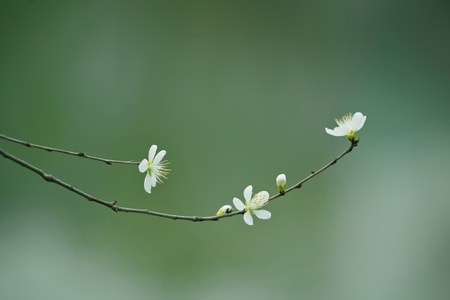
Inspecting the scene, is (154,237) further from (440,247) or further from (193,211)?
(440,247)

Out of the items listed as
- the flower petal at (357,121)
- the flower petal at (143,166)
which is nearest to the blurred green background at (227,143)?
the flower petal at (143,166)

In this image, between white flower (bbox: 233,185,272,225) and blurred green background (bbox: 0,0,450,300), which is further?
blurred green background (bbox: 0,0,450,300)

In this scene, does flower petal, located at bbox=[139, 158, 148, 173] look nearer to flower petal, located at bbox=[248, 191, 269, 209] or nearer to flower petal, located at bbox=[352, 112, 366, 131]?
flower petal, located at bbox=[248, 191, 269, 209]

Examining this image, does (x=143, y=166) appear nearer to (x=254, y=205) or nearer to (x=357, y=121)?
(x=254, y=205)

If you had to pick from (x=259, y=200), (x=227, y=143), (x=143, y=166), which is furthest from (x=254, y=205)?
(x=227, y=143)

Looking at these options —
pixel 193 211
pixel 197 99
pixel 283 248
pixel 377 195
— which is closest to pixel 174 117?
pixel 197 99

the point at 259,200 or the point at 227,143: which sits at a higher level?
the point at 227,143

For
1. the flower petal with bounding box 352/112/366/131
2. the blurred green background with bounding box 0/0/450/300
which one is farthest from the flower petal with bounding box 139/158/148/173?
the blurred green background with bounding box 0/0/450/300

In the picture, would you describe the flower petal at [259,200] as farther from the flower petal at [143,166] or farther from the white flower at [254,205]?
the flower petal at [143,166]

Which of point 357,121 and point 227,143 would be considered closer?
point 357,121
